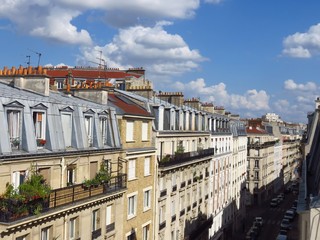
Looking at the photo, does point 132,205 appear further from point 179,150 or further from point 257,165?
point 257,165

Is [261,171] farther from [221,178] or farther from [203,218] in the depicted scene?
[203,218]

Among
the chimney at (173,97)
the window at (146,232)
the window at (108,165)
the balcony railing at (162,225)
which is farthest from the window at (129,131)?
the chimney at (173,97)

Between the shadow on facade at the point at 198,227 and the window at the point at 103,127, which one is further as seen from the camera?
the shadow on facade at the point at 198,227

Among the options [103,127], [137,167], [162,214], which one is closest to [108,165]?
[103,127]

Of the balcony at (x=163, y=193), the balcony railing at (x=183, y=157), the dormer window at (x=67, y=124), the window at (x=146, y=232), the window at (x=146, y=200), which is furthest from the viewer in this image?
the balcony at (x=163, y=193)

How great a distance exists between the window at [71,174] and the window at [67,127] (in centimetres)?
114

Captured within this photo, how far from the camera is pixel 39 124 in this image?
20.1 meters

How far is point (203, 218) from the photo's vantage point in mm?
A: 45969

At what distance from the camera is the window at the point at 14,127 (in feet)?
60.3

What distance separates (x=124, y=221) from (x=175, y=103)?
59.9 feet

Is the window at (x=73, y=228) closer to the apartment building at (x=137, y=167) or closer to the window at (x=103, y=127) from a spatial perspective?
the window at (x=103, y=127)

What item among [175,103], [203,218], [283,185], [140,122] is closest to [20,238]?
[140,122]

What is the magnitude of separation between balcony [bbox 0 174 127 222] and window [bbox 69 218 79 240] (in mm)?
1114

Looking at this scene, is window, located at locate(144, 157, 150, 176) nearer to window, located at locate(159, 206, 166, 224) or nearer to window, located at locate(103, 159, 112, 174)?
window, located at locate(159, 206, 166, 224)
